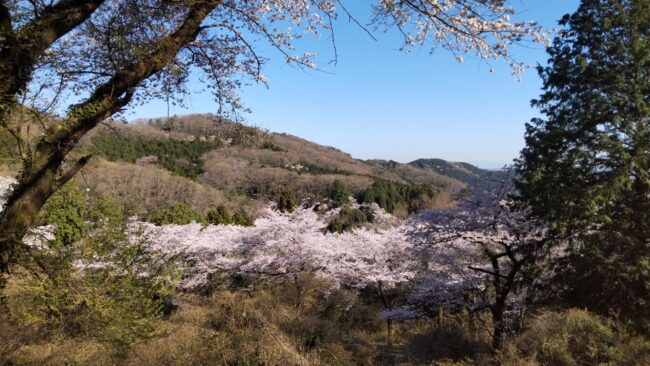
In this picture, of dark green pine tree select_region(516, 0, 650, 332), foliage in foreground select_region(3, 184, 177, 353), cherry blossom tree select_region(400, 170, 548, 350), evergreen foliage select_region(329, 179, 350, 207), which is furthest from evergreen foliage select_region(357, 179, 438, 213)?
foliage in foreground select_region(3, 184, 177, 353)

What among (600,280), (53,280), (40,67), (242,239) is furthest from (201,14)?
(242,239)

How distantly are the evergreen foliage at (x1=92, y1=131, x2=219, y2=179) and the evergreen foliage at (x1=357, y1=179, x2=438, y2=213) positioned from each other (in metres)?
33.5

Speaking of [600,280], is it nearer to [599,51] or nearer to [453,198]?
[453,198]

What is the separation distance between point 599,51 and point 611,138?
2.43 metres

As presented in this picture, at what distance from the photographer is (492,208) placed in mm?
10133

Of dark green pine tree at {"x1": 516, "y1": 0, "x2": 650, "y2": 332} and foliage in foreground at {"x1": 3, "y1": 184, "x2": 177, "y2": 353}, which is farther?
dark green pine tree at {"x1": 516, "y1": 0, "x2": 650, "y2": 332}

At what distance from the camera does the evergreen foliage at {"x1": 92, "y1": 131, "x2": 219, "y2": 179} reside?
77562mm

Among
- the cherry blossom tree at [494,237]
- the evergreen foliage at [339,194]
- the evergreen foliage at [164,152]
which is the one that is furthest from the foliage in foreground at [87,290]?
the evergreen foliage at [164,152]

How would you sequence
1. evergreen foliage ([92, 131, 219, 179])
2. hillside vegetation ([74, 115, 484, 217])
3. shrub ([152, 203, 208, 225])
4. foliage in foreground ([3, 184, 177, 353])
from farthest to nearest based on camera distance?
evergreen foliage ([92, 131, 219, 179]) < hillside vegetation ([74, 115, 484, 217]) < shrub ([152, 203, 208, 225]) < foliage in foreground ([3, 184, 177, 353])

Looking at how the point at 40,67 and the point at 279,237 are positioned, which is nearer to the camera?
the point at 40,67

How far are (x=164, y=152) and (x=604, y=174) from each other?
91.6 metres

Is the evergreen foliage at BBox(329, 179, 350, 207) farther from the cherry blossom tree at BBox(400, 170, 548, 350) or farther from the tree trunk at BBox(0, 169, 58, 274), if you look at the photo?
the tree trunk at BBox(0, 169, 58, 274)

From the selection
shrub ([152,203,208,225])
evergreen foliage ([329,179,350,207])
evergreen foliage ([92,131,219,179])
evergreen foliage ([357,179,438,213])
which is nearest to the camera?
shrub ([152,203,208,225])

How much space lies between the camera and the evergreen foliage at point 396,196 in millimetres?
70375
